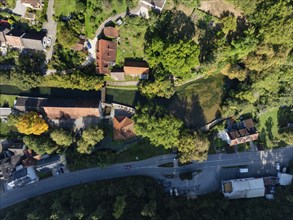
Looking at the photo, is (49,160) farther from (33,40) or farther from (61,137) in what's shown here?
(33,40)

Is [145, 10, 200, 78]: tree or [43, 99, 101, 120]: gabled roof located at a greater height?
[145, 10, 200, 78]: tree

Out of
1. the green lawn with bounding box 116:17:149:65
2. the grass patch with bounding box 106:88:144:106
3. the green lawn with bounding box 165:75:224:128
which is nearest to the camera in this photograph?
the green lawn with bounding box 116:17:149:65

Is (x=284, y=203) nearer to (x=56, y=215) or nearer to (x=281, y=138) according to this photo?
(x=281, y=138)

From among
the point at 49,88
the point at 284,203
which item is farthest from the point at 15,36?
the point at 284,203

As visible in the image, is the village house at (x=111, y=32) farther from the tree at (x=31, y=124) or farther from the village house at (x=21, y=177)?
A: the village house at (x=21, y=177)

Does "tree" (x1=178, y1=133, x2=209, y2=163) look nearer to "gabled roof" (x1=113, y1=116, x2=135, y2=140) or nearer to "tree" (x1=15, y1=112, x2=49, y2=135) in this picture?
"gabled roof" (x1=113, y1=116, x2=135, y2=140)

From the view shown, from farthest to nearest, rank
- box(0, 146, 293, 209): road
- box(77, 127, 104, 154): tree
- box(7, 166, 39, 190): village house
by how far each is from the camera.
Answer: box(0, 146, 293, 209): road, box(7, 166, 39, 190): village house, box(77, 127, 104, 154): tree

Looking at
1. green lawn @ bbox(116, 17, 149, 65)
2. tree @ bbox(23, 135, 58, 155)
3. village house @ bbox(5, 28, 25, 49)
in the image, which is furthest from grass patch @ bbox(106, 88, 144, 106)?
village house @ bbox(5, 28, 25, 49)
